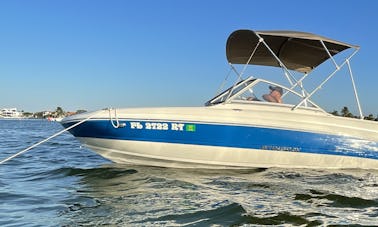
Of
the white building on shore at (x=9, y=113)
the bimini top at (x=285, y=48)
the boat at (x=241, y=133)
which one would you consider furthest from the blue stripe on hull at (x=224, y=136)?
the white building on shore at (x=9, y=113)

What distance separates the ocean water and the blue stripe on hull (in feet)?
1.64

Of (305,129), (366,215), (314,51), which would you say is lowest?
(366,215)

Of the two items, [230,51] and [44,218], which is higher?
[230,51]

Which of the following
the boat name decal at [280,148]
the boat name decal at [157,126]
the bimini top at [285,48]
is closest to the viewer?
the boat name decal at [157,126]

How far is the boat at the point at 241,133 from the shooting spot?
27.2 ft

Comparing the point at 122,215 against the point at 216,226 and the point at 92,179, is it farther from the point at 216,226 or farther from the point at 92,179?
the point at 92,179

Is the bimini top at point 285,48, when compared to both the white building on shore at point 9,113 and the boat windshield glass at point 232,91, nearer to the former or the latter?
the boat windshield glass at point 232,91

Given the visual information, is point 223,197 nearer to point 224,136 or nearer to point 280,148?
point 224,136

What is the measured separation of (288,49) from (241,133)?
315 cm

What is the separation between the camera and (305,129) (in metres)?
8.66

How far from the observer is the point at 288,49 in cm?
1057

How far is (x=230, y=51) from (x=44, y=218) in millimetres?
6733

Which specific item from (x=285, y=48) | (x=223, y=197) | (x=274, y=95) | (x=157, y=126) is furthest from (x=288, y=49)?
(x=223, y=197)

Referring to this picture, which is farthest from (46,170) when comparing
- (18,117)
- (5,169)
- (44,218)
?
(18,117)
